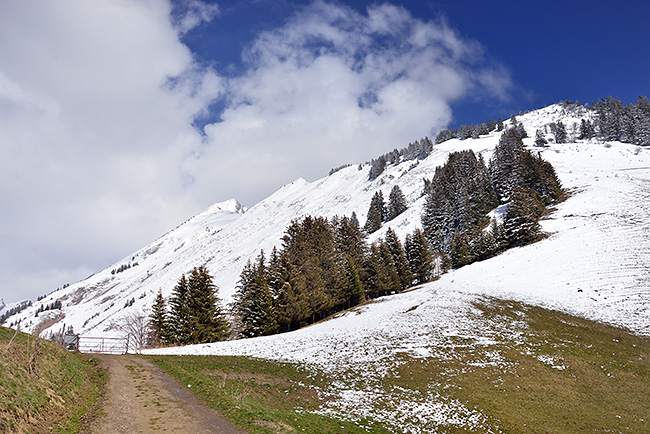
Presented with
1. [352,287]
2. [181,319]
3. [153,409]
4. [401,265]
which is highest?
[401,265]

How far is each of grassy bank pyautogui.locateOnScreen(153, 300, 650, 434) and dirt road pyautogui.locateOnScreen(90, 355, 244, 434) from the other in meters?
0.83

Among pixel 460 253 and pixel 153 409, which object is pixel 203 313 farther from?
pixel 460 253

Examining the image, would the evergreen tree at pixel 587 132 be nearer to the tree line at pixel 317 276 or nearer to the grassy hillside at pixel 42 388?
the tree line at pixel 317 276

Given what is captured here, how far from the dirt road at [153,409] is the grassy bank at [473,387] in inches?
32.6

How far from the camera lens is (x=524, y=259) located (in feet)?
177

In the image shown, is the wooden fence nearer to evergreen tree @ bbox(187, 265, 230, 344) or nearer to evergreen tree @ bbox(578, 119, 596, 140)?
evergreen tree @ bbox(187, 265, 230, 344)

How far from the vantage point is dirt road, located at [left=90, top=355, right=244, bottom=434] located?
11750 mm

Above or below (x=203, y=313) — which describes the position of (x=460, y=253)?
above

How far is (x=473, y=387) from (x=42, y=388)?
22.5 metres

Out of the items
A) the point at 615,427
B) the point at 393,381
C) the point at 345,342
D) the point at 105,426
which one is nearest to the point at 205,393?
the point at 105,426

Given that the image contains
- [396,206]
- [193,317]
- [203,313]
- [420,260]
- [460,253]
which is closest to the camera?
[193,317]

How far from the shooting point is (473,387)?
2031 cm

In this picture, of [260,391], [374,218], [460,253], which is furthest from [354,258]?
[374,218]

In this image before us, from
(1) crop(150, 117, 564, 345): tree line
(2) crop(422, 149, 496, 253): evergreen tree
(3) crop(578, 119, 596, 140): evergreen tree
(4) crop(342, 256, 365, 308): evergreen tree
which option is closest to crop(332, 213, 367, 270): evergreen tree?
(1) crop(150, 117, 564, 345): tree line
